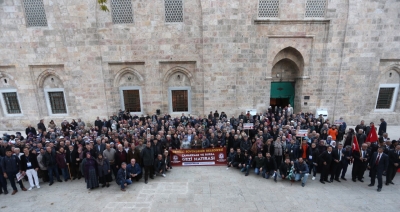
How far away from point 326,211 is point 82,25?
53.0 ft

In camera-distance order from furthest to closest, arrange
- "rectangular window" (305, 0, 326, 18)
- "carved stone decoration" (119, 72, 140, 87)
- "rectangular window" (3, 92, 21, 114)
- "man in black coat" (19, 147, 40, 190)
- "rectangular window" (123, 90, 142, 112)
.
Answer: "rectangular window" (123, 90, 142, 112) → "rectangular window" (3, 92, 21, 114) → "carved stone decoration" (119, 72, 140, 87) → "rectangular window" (305, 0, 326, 18) → "man in black coat" (19, 147, 40, 190)

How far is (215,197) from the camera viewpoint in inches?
269

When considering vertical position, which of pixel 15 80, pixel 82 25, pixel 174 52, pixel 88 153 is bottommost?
pixel 88 153

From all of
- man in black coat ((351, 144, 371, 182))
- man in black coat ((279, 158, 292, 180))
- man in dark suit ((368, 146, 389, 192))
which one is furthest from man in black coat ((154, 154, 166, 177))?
man in dark suit ((368, 146, 389, 192))

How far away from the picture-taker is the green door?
48.7 ft

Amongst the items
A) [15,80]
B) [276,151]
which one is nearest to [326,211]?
[276,151]

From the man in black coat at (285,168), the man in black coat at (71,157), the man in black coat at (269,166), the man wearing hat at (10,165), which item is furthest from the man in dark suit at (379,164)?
the man wearing hat at (10,165)

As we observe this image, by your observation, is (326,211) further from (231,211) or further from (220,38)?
(220,38)

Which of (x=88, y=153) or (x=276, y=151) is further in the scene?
(x=276, y=151)

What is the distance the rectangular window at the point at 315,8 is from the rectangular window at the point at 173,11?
8.41 meters

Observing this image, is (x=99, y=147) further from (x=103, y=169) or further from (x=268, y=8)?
(x=268, y=8)

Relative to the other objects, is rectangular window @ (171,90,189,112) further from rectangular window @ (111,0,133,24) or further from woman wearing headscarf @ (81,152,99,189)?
woman wearing headscarf @ (81,152,99,189)

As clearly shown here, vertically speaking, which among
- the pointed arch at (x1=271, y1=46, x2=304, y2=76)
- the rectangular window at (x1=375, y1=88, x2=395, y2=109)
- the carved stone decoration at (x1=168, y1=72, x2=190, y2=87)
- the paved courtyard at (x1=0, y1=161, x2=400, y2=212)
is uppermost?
the pointed arch at (x1=271, y1=46, x2=304, y2=76)

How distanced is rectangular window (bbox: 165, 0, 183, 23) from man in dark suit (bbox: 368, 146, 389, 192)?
41.0 ft
